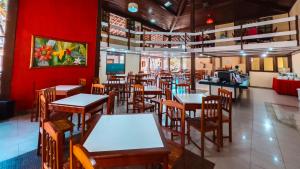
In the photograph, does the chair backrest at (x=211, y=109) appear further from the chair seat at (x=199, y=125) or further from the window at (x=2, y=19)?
the window at (x=2, y=19)

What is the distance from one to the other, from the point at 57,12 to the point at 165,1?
600 centimetres

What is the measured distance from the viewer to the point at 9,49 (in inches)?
153

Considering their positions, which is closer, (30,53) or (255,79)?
(30,53)

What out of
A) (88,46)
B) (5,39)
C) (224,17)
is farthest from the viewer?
(224,17)

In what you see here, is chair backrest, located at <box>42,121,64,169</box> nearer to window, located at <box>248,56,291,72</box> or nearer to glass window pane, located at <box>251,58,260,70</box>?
window, located at <box>248,56,291,72</box>

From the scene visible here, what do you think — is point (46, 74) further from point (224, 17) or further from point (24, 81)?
point (224, 17)

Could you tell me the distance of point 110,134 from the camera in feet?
4.50

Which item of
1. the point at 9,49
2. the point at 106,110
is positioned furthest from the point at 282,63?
the point at 9,49

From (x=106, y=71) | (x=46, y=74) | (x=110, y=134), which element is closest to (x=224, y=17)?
(x=106, y=71)

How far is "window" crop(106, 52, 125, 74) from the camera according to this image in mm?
8875

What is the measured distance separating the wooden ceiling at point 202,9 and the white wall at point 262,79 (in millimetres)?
3405

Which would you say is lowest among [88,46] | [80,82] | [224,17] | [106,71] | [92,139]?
[92,139]

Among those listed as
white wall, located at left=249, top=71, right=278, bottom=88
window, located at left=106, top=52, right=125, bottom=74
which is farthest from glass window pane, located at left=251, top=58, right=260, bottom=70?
window, located at left=106, top=52, right=125, bottom=74

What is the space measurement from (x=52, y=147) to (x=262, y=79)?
11.8 meters
